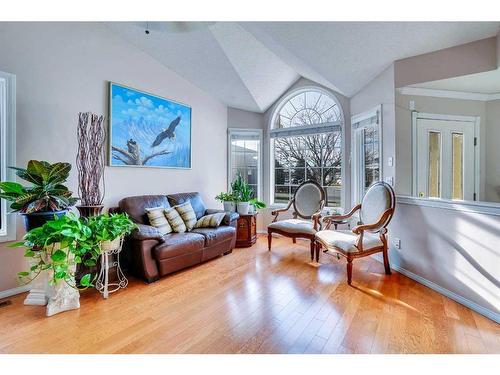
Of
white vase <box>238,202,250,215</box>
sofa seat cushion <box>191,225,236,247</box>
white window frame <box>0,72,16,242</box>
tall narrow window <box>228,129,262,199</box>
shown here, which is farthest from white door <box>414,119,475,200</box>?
white window frame <box>0,72,16,242</box>

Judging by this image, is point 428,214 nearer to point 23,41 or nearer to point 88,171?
point 88,171

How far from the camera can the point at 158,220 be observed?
3.15 meters

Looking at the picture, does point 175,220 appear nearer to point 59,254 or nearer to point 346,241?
point 59,254

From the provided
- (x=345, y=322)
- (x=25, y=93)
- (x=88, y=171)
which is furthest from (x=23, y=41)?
(x=345, y=322)

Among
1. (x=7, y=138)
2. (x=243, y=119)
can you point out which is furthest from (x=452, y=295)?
(x=7, y=138)

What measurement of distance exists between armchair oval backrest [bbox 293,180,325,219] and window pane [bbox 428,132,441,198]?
136 centimetres

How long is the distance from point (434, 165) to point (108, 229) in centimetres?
379

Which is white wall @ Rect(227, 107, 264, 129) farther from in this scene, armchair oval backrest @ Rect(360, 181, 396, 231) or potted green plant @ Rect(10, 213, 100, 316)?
potted green plant @ Rect(10, 213, 100, 316)

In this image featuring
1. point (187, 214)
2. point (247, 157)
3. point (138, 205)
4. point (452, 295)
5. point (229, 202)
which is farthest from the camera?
point (247, 157)

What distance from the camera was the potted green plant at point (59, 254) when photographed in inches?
78.5

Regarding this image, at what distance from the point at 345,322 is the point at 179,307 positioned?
134 centimetres

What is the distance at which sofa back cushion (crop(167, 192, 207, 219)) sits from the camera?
3701 mm

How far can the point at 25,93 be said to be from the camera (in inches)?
97.0
